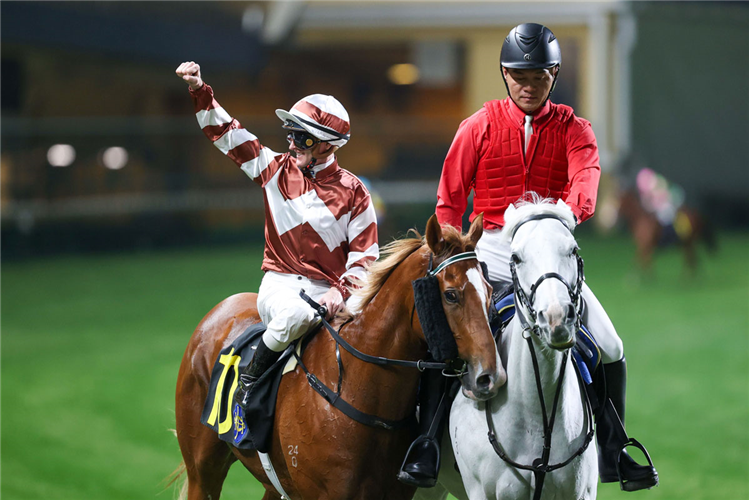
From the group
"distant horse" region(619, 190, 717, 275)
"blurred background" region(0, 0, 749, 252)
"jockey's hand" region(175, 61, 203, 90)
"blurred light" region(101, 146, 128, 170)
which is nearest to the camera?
"jockey's hand" region(175, 61, 203, 90)

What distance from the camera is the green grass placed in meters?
6.12

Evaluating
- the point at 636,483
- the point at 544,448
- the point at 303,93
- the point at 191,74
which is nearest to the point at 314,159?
the point at 191,74

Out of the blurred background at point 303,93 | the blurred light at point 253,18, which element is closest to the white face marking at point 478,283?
the blurred background at point 303,93

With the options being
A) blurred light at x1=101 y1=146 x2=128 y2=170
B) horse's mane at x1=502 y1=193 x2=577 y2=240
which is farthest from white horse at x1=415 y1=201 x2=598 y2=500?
blurred light at x1=101 y1=146 x2=128 y2=170

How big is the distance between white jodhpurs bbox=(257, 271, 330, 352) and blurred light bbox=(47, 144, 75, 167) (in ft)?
42.6

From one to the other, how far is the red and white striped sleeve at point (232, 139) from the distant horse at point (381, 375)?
65cm

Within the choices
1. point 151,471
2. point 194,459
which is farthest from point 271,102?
point 194,459

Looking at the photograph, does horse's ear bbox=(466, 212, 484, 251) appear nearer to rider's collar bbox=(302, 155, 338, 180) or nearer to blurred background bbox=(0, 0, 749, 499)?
rider's collar bbox=(302, 155, 338, 180)

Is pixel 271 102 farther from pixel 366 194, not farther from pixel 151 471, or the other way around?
pixel 366 194

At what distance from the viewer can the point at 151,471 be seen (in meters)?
6.12

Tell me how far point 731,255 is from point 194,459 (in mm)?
15210

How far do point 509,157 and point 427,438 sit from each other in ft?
3.67

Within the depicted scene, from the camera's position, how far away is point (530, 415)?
9.46 feet

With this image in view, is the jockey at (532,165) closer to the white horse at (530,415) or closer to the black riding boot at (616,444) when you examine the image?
the black riding boot at (616,444)
